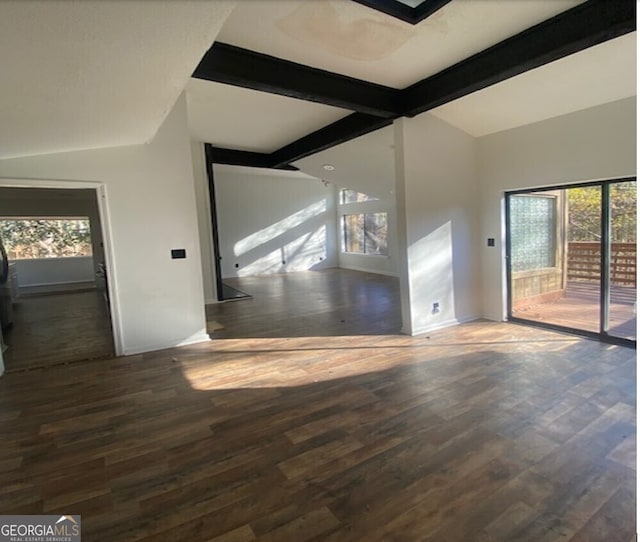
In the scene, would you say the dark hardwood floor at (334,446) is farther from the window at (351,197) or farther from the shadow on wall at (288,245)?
the window at (351,197)

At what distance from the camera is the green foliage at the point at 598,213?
12.2 feet

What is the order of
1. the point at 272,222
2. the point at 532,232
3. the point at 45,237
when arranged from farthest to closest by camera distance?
the point at 272,222 < the point at 45,237 < the point at 532,232

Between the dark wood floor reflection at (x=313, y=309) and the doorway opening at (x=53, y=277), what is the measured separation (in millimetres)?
1817

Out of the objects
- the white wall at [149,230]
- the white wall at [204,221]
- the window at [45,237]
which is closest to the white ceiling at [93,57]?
the white wall at [149,230]

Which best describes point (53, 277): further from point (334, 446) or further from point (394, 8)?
point (394, 8)

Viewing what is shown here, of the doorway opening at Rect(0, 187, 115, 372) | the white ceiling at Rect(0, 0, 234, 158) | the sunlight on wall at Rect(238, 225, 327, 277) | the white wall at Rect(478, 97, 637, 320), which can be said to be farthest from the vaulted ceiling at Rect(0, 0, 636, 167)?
the sunlight on wall at Rect(238, 225, 327, 277)

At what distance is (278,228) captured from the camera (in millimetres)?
11984

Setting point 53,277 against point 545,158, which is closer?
point 545,158

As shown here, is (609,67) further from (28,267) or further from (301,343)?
(28,267)

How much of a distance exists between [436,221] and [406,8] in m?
2.58

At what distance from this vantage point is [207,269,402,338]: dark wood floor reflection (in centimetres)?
500

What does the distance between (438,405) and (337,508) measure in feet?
4.21

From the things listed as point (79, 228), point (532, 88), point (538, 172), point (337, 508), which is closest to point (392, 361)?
point (337, 508)

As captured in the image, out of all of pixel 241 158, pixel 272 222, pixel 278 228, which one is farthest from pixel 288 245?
pixel 241 158
